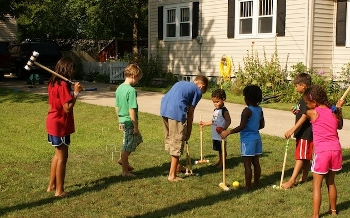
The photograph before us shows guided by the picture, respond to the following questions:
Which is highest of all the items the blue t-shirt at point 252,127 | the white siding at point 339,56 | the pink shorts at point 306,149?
the white siding at point 339,56

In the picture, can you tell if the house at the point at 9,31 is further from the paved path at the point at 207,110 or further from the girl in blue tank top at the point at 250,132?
the girl in blue tank top at the point at 250,132

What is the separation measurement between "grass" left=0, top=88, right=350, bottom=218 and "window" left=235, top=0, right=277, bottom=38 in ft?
26.7

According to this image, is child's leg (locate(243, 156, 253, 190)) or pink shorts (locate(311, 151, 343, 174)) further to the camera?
child's leg (locate(243, 156, 253, 190))

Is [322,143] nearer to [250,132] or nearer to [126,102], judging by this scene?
[250,132]

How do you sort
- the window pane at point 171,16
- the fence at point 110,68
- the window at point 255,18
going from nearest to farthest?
Answer: 1. the window at point 255,18
2. the window pane at point 171,16
3. the fence at point 110,68

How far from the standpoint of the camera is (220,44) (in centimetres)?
1983

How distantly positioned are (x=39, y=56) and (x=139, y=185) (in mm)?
19569

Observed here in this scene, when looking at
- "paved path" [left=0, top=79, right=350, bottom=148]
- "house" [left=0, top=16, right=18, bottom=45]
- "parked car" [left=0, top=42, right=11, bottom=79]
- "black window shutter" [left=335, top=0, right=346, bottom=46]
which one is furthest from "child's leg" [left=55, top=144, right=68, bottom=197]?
"house" [left=0, top=16, right=18, bottom=45]

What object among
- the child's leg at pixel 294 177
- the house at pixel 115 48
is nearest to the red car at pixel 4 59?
the house at pixel 115 48

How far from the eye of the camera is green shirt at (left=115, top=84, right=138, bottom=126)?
6773mm

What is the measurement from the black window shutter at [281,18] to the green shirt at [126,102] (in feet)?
37.1

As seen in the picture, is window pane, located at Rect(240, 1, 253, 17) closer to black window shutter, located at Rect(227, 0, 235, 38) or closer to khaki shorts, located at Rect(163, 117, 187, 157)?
black window shutter, located at Rect(227, 0, 235, 38)

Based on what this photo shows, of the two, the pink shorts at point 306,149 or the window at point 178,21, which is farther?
the window at point 178,21

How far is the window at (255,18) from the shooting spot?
17.6 metres
